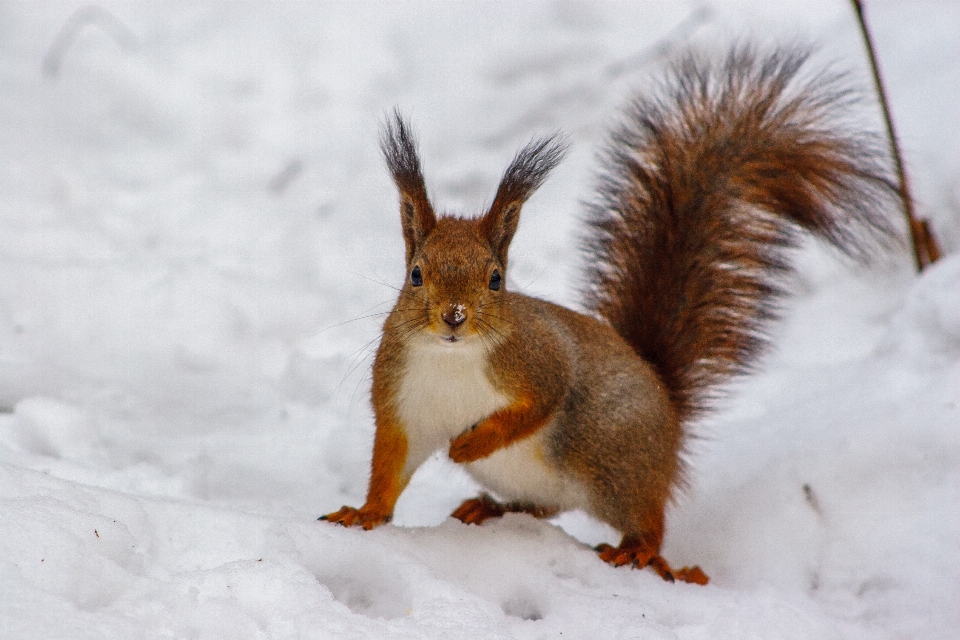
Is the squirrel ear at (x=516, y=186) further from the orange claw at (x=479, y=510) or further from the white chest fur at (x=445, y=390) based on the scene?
the orange claw at (x=479, y=510)

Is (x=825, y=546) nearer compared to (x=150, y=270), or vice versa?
(x=825, y=546)

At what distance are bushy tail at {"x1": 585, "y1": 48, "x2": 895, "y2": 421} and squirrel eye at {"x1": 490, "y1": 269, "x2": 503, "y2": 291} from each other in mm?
498

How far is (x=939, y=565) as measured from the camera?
164cm

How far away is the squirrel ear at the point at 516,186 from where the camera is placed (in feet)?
5.22

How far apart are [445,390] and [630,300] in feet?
2.00

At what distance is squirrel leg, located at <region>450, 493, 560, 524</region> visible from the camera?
190 centimetres

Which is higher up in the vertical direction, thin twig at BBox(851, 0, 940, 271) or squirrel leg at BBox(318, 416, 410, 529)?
thin twig at BBox(851, 0, 940, 271)

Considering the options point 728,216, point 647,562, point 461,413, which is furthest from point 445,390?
point 728,216

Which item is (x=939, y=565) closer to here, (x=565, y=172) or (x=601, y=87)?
(x=565, y=172)

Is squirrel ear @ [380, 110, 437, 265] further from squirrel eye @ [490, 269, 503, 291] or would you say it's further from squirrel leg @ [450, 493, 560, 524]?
squirrel leg @ [450, 493, 560, 524]

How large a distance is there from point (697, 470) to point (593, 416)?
1.64 ft

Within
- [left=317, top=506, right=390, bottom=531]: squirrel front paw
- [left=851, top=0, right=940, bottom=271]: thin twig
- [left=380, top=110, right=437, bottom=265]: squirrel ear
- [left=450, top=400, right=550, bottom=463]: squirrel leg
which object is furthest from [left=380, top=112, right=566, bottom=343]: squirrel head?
[left=851, top=0, right=940, bottom=271]: thin twig

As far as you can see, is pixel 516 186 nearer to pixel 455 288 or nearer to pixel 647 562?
pixel 455 288

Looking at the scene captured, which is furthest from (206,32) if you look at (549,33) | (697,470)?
(697,470)
